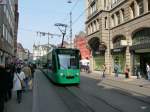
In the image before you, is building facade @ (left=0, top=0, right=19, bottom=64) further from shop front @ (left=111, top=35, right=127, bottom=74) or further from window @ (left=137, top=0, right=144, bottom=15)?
window @ (left=137, top=0, right=144, bottom=15)

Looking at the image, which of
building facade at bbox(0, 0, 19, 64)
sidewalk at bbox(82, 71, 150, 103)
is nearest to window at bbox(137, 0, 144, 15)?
sidewalk at bbox(82, 71, 150, 103)

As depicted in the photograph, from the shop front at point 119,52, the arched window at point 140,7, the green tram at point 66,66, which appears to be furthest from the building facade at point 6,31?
the arched window at point 140,7

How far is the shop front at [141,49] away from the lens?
29.4 metres

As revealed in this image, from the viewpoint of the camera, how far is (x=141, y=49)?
30281 mm

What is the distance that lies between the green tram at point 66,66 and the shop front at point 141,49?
10.3 meters

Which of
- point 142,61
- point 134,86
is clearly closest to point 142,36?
point 142,61

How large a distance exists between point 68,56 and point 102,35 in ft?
68.2

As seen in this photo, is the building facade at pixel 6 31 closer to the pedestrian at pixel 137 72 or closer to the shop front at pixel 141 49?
the pedestrian at pixel 137 72

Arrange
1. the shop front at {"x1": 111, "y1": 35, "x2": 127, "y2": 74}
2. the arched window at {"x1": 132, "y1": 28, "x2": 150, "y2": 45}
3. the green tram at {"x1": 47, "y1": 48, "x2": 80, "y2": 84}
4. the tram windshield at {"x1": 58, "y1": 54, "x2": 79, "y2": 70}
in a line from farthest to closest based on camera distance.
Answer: the shop front at {"x1": 111, "y1": 35, "x2": 127, "y2": 74}
the arched window at {"x1": 132, "y1": 28, "x2": 150, "y2": 45}
the tram windshield at {"x1": 58, "y1": 54, "x2": 79, "y2": 70}
the green tram at {"x1": 47, "y1": 48, "x2": 80, "y2": 84}

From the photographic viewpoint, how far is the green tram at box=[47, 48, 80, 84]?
2108 cm

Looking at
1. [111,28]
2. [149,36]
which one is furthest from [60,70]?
[111,28]

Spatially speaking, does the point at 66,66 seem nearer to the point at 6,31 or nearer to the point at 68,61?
the point at 68,61

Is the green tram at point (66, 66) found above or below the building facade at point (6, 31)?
below

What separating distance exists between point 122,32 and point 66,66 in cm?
1634
